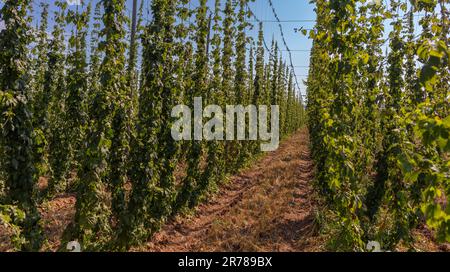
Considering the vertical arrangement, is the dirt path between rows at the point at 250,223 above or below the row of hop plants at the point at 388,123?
below

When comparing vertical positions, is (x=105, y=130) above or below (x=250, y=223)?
above

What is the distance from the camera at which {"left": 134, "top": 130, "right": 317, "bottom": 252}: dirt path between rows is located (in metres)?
6.14

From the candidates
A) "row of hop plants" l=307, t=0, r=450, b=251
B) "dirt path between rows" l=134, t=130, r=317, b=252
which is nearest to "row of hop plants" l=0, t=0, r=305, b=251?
"dirt path between rows" l=134, t=130, r=317, b=252

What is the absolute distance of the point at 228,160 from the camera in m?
11.7

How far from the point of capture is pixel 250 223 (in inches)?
281

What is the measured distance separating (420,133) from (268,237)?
15.2 ft

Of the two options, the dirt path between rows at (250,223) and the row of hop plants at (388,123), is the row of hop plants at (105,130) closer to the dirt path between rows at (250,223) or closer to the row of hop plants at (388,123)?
the dirt path between rows at (250,223)

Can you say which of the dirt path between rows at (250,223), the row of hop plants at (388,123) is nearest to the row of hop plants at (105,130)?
the dirt path between rows at (250,223)

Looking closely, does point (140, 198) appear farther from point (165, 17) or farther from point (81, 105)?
point (165, 17)

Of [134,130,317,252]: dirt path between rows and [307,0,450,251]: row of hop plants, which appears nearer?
[307,0,450,251]: row of hop plants

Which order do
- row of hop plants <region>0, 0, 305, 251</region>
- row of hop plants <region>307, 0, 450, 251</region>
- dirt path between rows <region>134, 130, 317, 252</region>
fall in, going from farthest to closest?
dirt path between rows <region>134, 130, 317, 252</region> < row of hop plants <region>0, 0, 305, 251</region> < row of hop plants <region>307, 0, 450, 251</region>

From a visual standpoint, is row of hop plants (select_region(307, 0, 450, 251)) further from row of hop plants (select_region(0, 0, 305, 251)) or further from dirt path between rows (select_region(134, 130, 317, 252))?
row of hop plants (select_region(0, 0, 305, 251))

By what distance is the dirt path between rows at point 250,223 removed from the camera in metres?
6.14

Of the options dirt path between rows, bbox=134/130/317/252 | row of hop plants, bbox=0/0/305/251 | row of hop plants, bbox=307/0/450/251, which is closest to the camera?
row of hop plants, bbox=307/0/450/251
